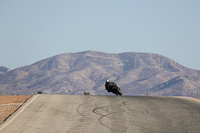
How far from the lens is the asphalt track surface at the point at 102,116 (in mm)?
16312

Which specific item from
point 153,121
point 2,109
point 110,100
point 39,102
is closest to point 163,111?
point 153,121

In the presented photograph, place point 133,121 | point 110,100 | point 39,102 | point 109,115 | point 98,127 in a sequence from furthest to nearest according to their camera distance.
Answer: point 110,100, point 39,102, point 109,115, point 133,121, point 98,127

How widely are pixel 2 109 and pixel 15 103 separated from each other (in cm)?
195

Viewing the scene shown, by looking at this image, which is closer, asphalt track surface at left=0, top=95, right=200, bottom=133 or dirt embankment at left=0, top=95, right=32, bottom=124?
asphalt track surface at left=0, top=95, right=200, bottom=133

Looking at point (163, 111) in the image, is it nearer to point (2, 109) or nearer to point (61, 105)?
point (61, 105)

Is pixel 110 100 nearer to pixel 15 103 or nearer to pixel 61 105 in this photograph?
pixel 61 105

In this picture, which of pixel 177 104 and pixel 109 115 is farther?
pixel 177 104

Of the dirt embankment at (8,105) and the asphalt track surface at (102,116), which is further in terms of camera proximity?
the dirt embankment at (8,105)

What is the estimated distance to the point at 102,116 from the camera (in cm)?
1867

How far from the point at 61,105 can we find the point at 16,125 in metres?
5.00

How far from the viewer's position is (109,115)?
1895cm

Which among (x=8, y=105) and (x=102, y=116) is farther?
(x=8, y=105)

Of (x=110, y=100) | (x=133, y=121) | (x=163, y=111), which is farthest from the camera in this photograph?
(x=110, y=100)

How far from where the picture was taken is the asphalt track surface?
16312 millimetres
